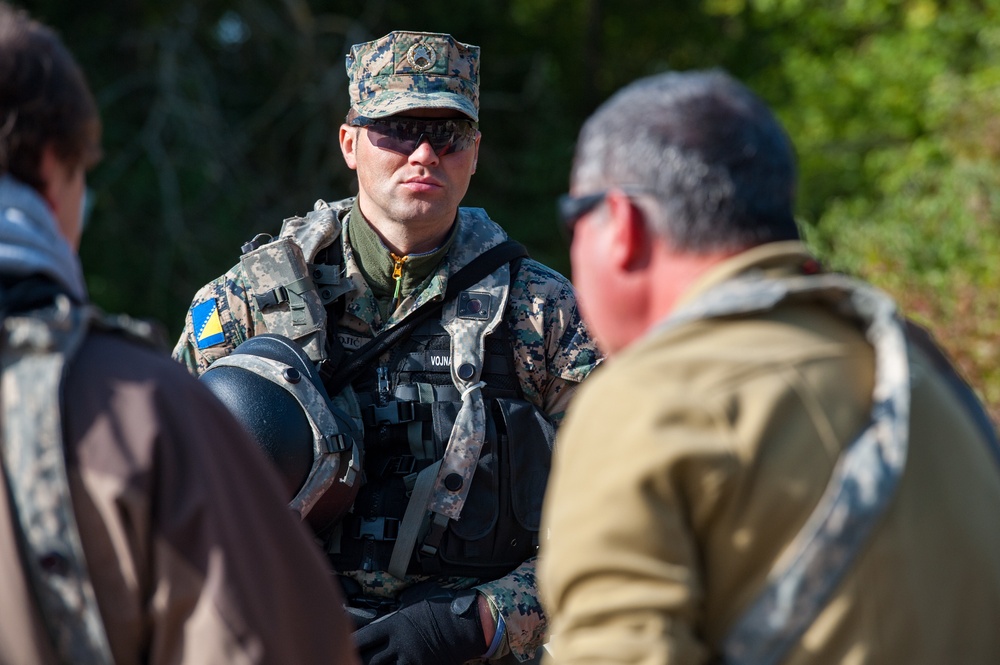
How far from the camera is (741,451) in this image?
5.56 ft

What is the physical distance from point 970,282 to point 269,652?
288 inches

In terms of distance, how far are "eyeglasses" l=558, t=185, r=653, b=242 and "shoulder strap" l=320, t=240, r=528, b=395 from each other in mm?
1529

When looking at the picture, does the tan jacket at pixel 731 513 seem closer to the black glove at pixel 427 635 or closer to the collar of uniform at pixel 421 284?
the black glove at pixel 427 635

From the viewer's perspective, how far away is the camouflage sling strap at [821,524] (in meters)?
1.70

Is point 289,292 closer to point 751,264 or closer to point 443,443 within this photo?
point 443,443

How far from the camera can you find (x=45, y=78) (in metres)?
1.78

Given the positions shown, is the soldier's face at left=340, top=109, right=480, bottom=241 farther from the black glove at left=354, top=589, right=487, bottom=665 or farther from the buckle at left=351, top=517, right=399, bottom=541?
the black glove at left=354, top=589, right=487, bottom=665

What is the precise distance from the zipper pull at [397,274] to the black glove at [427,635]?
2.72ft

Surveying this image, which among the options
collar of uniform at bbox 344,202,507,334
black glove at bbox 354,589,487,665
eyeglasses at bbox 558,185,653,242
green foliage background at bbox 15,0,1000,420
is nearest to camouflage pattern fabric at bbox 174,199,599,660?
collar of uniform at bbox 344,202,507,334

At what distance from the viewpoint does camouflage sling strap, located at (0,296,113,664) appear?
66.3 inches

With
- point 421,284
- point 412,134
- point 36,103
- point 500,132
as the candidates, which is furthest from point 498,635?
point 500,132

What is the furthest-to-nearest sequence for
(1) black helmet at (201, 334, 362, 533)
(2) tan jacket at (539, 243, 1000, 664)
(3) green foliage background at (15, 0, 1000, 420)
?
(3) green foliage background at (15, 0, 1000, 420), (1) black helmet at (201, 334, 362, 533), (2) tan jacket at (539, 243, 1000, 664)

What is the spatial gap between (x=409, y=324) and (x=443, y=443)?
36 centimetres

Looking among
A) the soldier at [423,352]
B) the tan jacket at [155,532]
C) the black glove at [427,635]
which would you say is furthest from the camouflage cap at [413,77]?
the tan jacket at [155,532]
